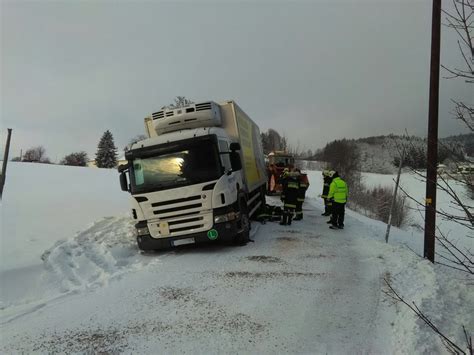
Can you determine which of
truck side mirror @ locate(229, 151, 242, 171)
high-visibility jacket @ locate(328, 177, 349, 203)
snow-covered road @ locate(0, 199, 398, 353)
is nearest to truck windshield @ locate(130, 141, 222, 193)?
truck side mirror @ locate(229, 151, 242, 171)

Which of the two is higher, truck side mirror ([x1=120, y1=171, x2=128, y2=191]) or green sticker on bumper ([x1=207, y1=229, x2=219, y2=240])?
truck side mirror ([x1=120, y1=171, x2=128, y2=191])

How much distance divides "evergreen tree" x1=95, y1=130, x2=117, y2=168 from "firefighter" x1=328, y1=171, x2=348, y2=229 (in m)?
66.1

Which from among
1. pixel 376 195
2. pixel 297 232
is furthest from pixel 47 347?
pixel 376 195

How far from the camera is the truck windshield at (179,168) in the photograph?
8.39 m

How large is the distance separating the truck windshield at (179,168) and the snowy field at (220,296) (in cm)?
161

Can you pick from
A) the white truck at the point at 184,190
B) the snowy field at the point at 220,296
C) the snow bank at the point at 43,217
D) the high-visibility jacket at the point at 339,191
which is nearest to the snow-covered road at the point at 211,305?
the snowy field at the point at 220,296

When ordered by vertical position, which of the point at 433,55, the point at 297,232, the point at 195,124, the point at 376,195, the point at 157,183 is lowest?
the point at 376,195

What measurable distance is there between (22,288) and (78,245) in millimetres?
2425

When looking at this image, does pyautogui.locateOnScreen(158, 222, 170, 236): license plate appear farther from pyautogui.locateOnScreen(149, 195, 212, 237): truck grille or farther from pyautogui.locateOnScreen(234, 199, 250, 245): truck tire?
pyautogui.locateOnScreen(234, 199, 250, 245): truck tire

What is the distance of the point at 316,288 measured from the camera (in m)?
5.96

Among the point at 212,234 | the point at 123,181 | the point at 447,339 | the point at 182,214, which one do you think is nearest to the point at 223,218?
the point at 212,234

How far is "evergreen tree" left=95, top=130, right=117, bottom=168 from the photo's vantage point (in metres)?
71.9

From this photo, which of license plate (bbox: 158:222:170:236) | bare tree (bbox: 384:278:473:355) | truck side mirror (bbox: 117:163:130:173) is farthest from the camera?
truck side mirror (bbox: 117:163:130:173)

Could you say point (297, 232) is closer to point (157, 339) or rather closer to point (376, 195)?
point (157, 339)
